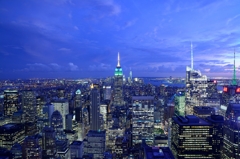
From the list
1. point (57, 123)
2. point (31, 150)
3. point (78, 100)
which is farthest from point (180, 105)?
point (31, 150)

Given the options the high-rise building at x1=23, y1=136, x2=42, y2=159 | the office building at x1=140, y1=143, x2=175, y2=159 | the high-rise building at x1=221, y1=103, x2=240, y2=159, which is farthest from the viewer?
the high-rise building at x1=23, y1=136, x2=42, y2=159

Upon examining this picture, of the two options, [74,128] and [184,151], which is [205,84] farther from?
[184,151]

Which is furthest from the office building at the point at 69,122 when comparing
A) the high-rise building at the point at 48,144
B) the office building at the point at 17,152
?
the office building at the point at 17,152

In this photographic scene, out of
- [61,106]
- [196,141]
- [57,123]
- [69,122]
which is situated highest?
[61,106]

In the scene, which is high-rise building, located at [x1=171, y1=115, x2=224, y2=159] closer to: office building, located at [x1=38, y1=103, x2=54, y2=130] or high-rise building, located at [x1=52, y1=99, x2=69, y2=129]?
office building, located at [x1=38, y1=103, x2=54, y2=130]

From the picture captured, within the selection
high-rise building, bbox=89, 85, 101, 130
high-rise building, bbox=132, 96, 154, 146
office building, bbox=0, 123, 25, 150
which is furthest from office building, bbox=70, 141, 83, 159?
high-rise building, bbox=89, 85, 101, 130

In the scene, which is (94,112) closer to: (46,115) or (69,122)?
(69,122)
